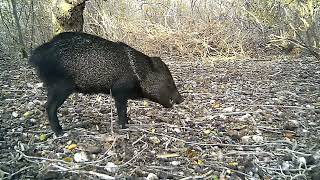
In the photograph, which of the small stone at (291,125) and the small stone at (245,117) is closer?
the small stone at (291,125)

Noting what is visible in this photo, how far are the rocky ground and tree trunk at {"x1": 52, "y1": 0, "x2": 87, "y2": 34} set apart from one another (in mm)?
794

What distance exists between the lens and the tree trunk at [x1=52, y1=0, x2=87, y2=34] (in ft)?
14.2

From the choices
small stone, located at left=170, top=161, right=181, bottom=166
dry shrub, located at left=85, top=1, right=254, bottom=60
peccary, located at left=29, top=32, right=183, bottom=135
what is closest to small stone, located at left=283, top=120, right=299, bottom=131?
peccary, located at left=29, top=32, right=183, bottom=135

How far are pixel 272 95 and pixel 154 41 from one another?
119 inches

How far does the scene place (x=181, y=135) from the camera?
3.44 m

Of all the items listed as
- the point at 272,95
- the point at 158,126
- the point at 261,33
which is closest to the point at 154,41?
the point at 261,33

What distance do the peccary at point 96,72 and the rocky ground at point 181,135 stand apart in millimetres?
274

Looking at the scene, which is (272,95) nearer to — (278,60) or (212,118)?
(212,118)

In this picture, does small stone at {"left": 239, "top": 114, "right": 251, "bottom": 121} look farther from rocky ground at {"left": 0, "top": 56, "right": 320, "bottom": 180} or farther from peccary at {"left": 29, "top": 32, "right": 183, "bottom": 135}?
peccary at {"left": 29, "top": 32, "right": 183, "bottom": 135}

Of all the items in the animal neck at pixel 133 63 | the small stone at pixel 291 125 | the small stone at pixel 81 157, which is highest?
the animal neck at pixel 133 63

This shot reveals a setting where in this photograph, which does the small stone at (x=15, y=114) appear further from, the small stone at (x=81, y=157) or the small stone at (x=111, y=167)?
the small stone at (x=111, y=167)

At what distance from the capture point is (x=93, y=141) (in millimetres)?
3277

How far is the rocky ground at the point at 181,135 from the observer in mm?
2805

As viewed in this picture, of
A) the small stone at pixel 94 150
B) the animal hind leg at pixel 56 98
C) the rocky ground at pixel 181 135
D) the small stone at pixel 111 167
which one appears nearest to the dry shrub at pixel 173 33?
the rocky ground at pixel 181 135
